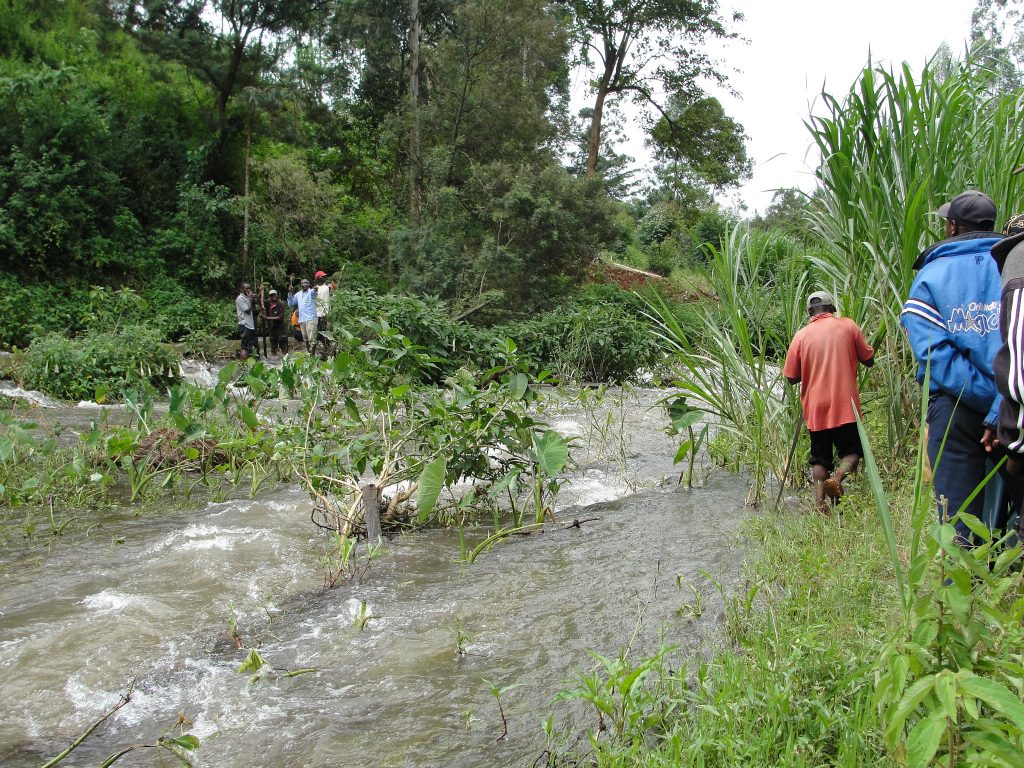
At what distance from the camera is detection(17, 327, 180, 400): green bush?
37.3 ft

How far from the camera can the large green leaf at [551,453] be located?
17.4 ft

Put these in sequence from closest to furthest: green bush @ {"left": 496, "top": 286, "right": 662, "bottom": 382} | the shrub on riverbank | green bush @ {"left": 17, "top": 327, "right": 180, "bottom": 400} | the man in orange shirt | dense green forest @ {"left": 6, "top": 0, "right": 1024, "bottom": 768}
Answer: dense green forest @ {"left": 6, "top": 0, "right": 1024, "bottom": 768}, the man in orange shirt, green bush @ {"left": 17, "top": 327, "right": 180, "bottom": 400}, the shrub on riverbank, green bush @ {"left": 496, "top": 286, "right": 662, "bottom": 382}

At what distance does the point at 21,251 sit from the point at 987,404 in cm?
1938

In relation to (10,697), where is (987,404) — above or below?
above

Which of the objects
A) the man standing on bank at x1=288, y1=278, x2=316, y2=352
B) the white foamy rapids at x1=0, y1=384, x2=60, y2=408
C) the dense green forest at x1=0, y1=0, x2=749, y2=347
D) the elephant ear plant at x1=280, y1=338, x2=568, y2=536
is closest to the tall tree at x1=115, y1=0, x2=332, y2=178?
the dense green forest at x1=0, y1=0, x2=749, y2=347

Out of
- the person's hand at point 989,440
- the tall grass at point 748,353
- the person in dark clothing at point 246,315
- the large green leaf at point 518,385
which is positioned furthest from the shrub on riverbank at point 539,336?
the person's hand at point 989,440

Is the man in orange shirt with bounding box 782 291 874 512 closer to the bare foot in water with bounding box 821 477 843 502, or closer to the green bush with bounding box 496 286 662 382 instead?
the bare foot in water with bounding box 821 477 843 502

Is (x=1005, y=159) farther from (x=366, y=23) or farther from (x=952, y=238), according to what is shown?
(x=366, y=23)

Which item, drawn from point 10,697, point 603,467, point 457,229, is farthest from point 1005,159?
point 457,229

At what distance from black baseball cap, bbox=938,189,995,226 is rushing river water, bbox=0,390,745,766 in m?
1.93

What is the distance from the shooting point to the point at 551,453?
17.6ft

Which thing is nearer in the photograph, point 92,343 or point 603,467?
point 603,467

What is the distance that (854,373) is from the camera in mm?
4902

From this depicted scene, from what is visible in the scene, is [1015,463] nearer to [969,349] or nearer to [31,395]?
[969,349]
